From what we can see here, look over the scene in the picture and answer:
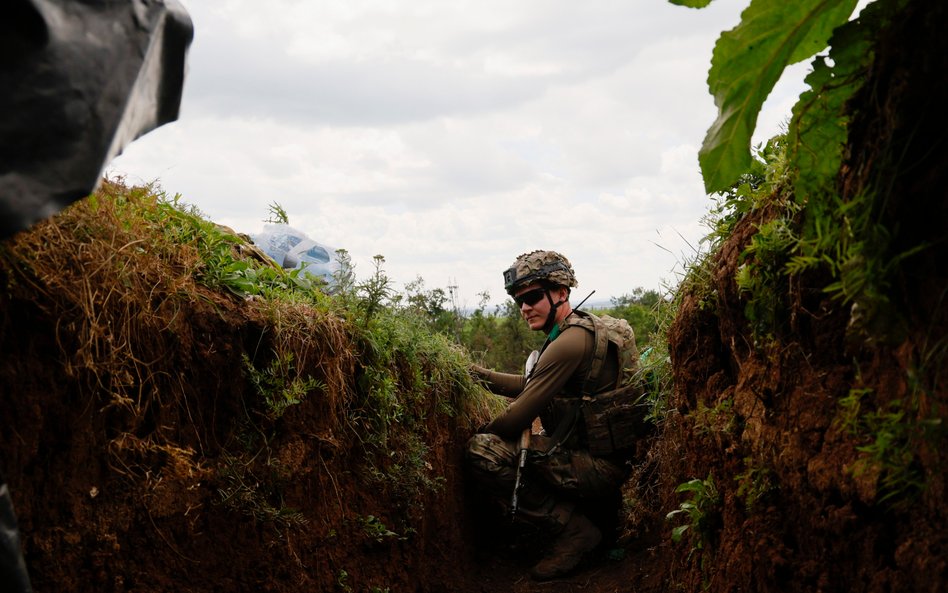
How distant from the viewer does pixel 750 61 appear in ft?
7.02

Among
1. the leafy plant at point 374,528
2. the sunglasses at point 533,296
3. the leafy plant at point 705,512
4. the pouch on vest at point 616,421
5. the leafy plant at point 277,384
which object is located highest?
the sunglasses at point 533,296

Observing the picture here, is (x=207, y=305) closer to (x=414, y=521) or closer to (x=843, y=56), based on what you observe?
(x=414, y=521)

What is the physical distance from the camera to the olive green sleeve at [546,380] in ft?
18.3

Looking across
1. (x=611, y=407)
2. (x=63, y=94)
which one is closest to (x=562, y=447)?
(x=611, y=407)

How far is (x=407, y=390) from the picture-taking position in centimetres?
492

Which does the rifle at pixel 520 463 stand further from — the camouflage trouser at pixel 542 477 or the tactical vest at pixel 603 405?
the tactical vest at pixel 603 405

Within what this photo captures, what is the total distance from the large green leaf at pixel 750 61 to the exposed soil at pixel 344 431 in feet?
1.22

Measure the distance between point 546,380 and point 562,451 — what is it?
0.60 meters

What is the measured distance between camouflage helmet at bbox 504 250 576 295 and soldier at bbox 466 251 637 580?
42 cm

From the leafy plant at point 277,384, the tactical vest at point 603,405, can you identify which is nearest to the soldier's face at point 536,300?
the tactical vest at point 603,405

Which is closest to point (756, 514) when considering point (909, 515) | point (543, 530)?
point (909, 515)

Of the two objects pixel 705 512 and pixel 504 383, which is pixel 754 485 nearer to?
pixel 705 512

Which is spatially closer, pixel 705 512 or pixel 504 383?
pixel 705 512

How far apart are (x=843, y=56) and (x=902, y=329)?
0.80 m
